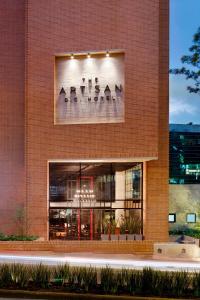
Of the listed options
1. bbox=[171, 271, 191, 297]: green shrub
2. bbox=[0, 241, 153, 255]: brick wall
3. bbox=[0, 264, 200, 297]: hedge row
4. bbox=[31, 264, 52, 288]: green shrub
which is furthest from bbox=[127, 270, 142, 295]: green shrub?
bbox=[0, 241, 153, 255]: brick wall

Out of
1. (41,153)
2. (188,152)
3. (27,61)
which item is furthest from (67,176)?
(188,152)

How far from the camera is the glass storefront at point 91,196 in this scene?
64.9ft

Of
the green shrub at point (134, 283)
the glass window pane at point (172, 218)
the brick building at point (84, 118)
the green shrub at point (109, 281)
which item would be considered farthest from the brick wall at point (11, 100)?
the green shrub at point (134, 283)

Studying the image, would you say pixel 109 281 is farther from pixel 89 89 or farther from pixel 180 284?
pixel 89 89

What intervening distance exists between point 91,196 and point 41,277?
10.0 metres

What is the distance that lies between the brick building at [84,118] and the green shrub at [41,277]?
28.5 ft

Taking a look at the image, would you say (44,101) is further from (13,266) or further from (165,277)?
(165,277)

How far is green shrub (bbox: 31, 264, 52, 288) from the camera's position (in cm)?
987

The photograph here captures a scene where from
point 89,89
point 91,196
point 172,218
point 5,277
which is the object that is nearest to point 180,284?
point 5,277

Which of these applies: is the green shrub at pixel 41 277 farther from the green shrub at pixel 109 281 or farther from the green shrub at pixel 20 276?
the green shrub at pixel 109 281

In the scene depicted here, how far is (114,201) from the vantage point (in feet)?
65.4

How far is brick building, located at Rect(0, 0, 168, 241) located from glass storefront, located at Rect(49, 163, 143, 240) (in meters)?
0.05

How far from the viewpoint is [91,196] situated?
19.9m

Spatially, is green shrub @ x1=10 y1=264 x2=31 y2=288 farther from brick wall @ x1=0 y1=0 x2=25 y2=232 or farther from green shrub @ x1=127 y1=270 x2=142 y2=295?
brick wall @ x1=0 y1=0 x2=25 y2=232
